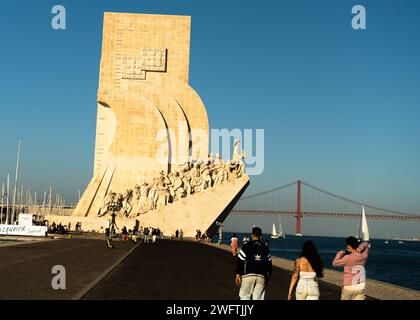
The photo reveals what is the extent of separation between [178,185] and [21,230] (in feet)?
37.6

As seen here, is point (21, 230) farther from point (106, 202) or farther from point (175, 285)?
point (175, 285)

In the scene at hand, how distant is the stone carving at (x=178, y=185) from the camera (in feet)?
115

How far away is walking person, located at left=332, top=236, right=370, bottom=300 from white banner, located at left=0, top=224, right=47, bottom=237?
74.1 feet

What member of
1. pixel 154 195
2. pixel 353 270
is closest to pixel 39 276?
pixel 353 270

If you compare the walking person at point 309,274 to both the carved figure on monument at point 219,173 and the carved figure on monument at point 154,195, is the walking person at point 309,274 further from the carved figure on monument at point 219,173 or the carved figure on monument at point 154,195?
the carved figure on monument at point 154,195

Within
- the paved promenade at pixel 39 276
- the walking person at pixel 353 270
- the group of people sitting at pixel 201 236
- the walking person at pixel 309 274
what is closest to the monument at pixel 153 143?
the group of people sitting at pixel 201 236

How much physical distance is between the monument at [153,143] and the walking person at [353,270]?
95.8ft

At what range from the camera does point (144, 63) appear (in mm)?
42031

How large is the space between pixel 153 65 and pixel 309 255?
38.3m

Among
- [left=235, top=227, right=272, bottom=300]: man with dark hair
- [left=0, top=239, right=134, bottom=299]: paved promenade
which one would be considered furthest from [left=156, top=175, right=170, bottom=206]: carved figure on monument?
[left=235, top=227, right=272, bottom=300]: man with dark hair

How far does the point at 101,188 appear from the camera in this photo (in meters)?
39.1

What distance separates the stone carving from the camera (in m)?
35.0
